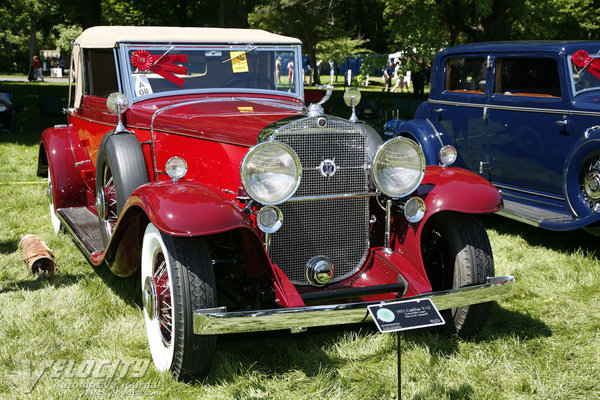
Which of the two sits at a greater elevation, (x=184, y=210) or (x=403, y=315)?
(x=184, y=210)

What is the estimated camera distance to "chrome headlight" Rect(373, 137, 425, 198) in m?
3.11

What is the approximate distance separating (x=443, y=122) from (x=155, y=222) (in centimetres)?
478

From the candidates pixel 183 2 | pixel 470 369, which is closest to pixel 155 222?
pixel 470 369

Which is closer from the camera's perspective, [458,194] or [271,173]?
[271,173]

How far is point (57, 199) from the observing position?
5227 millimetres

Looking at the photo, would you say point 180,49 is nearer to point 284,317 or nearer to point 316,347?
point 316,347

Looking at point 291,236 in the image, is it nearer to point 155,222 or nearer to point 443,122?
point 155,222

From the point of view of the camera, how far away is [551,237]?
568 centimetres

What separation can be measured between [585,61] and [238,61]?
3.17m

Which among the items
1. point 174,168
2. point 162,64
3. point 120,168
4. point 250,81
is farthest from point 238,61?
point 174,168

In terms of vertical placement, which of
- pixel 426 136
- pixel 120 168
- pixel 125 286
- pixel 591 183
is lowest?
pixel 125 286

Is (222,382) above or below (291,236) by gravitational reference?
below

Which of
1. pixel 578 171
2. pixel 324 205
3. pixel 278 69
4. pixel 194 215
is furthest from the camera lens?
pixel 578 171

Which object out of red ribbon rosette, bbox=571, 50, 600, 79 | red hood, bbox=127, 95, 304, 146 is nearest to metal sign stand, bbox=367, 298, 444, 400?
red hood, bbox=127, 95, 304, 146
